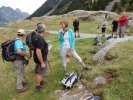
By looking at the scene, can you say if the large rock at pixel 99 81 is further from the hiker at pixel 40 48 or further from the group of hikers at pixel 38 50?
the hiker at pixel 40 48

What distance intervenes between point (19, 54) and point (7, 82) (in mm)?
2902

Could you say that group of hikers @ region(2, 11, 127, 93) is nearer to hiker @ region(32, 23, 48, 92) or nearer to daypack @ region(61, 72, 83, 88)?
hiker @ region(32, 23, 48, 92)

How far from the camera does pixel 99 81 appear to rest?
37.9ft

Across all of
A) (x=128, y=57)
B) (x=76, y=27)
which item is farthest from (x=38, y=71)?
(x=76, y=27)

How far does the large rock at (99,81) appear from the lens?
11.4 meters

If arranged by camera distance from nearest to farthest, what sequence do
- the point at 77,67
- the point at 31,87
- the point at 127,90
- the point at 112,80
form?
the point at 127,90
the point at 112,80
the point at 31,87
the point at 77,67

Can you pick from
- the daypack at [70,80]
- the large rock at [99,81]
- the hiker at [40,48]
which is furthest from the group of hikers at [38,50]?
the large rock at [99,81]

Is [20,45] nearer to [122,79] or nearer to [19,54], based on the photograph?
[19,54]

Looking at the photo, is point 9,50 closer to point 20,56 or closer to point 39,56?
point 20,56

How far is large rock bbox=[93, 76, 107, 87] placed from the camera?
37.5 feet

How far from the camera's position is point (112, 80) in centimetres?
1147

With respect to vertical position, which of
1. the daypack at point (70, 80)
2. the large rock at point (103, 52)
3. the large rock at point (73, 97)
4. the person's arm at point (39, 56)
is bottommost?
the large rock at point (73, 97)

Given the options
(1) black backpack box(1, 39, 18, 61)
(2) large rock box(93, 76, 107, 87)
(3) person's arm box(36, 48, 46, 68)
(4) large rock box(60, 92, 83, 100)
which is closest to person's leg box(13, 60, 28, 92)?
(1) black backpack box(1, 39, 18, 61)

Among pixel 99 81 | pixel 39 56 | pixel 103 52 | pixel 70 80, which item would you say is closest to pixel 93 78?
pixel 99 81
